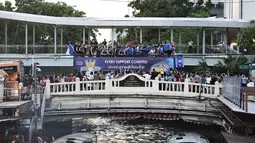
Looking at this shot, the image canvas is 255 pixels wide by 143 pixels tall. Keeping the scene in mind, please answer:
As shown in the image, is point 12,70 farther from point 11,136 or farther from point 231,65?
point 231,65

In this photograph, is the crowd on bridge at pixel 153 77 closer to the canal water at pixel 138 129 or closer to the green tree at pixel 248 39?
the canal water at pixel 138 129

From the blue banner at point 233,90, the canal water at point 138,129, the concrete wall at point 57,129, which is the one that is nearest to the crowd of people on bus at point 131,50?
the concrete wall at point 57,129

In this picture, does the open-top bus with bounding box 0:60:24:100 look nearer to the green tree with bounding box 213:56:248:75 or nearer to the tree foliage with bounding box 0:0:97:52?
the tree foliage with bounding box 0:0:97:52

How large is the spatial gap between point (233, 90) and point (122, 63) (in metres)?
9.74

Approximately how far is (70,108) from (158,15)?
37.2m

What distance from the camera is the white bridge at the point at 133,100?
24.0 m

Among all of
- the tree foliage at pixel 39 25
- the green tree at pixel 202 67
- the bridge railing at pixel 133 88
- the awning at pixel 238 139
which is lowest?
the awning at pixel 238 139

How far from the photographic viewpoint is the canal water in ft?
94.8

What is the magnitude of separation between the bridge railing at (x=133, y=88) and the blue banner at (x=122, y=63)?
10.5ft

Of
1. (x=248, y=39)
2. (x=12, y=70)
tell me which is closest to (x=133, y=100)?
(x=12, y=70)

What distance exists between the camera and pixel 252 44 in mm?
37938

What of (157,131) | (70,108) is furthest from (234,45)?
(70,108)

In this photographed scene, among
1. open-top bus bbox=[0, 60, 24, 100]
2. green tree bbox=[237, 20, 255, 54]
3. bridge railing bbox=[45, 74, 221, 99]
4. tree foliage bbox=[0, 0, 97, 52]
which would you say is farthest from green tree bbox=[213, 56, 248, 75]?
tree foliage bbox=[0, 0, 97, 52]

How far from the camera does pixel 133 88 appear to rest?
25.0m
